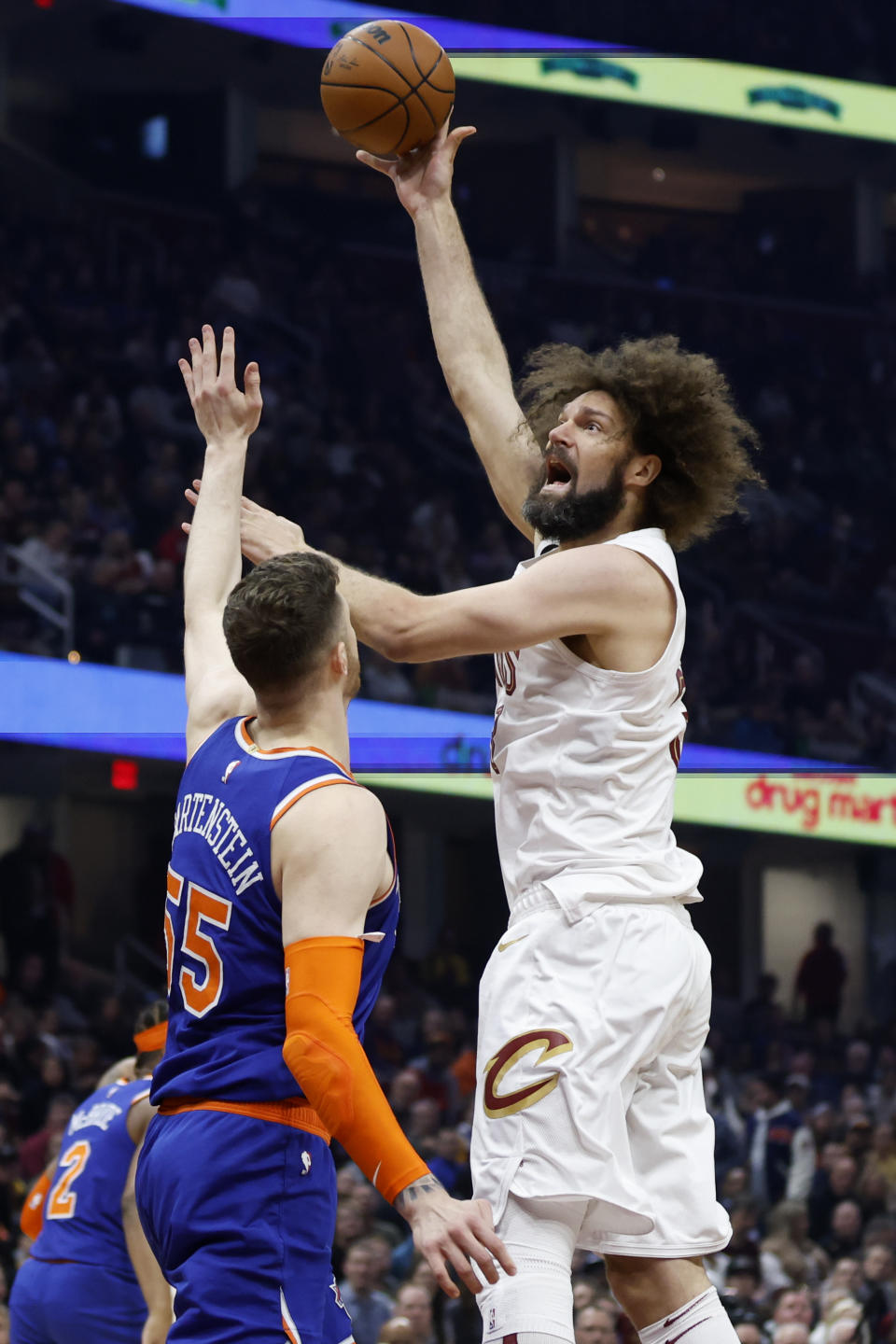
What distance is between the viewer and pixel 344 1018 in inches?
102

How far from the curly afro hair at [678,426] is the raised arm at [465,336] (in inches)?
12.7

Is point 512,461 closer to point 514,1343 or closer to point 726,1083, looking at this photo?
point 514,1343

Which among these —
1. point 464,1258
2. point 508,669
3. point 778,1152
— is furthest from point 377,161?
point 778,1152

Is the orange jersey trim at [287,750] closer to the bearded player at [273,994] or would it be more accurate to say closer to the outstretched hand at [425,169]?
the bearded player at [273,994]

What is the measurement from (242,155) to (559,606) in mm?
17086

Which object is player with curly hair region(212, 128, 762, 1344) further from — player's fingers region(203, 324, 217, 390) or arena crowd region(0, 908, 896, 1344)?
arena crowd region(0, 908, 896, 1344)

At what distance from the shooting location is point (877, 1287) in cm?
912

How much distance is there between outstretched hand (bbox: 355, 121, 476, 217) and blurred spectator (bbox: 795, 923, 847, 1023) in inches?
434

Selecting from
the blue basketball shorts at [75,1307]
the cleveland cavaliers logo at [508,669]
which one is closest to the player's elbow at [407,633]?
the cleveland cavaliers logo at [508,669]

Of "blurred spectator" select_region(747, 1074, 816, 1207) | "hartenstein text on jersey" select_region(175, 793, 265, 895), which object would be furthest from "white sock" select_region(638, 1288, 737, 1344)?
"blurred spectator" select_region(747, 1074, 816, 1207)

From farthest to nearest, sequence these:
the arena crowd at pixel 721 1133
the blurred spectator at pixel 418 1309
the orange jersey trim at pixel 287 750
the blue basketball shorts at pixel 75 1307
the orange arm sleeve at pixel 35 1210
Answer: the arena crowd at pixel 721 1133
the blurred spectator at pixel 418 1309
the orange arm sleeve at pixel 35 1210
the blue basketball shorts at pixel 75 1307
the orange jersey trim at pixel 287 750

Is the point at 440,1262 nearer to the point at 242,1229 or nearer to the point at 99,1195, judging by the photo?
the point at 242,1229

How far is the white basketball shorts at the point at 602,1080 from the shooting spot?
3.03 m

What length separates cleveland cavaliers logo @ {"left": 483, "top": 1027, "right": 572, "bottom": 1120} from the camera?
10.0 ft
